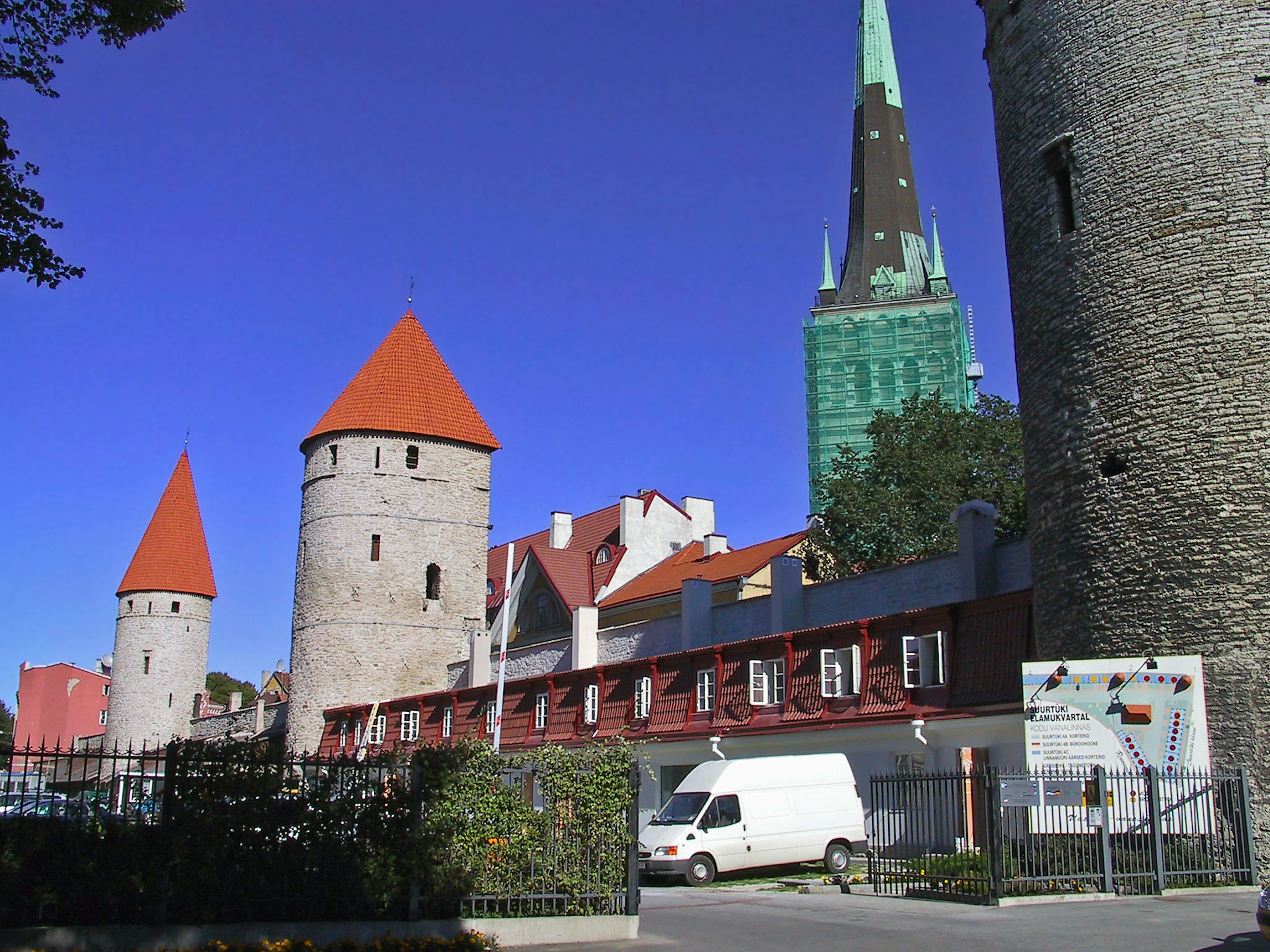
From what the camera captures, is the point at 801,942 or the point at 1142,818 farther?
the point at 1142,818

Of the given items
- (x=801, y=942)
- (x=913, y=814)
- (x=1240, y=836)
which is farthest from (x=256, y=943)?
(x=913, y=814)

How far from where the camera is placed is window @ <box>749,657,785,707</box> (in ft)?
75.8

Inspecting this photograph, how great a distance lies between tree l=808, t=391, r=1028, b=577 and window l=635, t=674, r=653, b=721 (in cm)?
1074

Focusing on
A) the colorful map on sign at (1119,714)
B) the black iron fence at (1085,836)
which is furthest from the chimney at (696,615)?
the black iron fence at (1085,836)

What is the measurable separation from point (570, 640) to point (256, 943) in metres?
26.2

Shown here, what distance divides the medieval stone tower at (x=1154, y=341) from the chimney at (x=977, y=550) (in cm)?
610

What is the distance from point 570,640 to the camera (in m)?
36.3

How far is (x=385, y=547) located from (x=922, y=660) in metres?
23.9

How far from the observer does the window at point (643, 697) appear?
2616 centimetres

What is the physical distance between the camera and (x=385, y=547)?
40.6 metres

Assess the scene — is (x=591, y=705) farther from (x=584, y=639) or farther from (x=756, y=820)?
(x=756, y=820)

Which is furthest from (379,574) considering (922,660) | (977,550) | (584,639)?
(922,660)

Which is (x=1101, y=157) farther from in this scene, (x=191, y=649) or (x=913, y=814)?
(x=191, y=649)

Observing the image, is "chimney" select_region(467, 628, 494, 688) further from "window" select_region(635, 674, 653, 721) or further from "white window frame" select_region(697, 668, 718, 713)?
"white window frame" select_region(697, 668, 718, 713)
